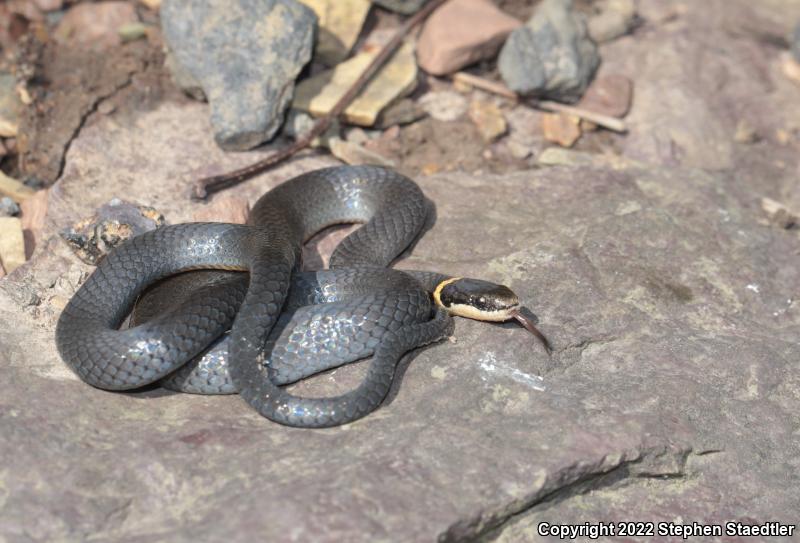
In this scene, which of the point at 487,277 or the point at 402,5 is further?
the point at 402,5

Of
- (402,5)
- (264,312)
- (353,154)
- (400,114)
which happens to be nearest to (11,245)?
(264,312)

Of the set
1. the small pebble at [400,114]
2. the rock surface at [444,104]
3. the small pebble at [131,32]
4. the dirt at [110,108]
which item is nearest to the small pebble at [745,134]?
the dirt at [110,108]

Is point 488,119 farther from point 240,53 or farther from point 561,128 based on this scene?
point 240,53

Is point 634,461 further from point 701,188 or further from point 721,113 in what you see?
point 721,113

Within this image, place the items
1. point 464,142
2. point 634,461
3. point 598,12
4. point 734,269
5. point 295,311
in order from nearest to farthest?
point 634,461 → point 295,311 → point 734,269 → point 464,142 → point 598,12

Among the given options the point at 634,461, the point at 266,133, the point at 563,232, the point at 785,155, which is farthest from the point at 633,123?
the point at 634,461

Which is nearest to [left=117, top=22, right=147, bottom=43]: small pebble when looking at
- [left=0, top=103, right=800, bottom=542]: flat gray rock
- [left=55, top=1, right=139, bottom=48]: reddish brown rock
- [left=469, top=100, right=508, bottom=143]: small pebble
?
[left=55, top=1, right=139, bottom=48]: reddish brown rock

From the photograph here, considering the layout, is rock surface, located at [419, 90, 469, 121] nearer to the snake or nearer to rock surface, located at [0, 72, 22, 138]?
the snake
